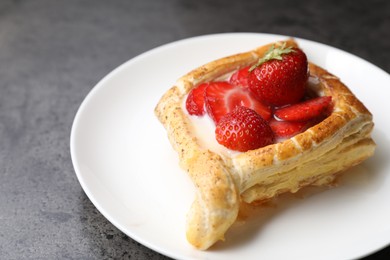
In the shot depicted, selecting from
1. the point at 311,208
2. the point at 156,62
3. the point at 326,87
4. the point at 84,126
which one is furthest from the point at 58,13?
the point at 311,208

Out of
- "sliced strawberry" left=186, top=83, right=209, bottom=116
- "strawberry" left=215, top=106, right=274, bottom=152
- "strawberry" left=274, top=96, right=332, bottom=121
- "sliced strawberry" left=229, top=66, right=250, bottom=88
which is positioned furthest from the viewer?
"sliced strawberry" left=229, top=66, right=250, bottom=88

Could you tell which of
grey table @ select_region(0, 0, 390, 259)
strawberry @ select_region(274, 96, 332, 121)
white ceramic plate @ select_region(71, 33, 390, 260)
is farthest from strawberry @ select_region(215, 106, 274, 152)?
grey table @ select_region(0, 0, 390, 259)

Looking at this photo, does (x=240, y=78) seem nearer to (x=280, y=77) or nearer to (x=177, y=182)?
(x=280, y=77)

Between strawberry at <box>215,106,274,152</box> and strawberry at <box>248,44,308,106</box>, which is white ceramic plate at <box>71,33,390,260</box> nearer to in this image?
strawberry at <box>215,106,274,152</box>

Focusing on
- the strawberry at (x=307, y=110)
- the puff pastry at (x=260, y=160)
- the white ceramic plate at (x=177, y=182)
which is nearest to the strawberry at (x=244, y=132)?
the puff pastry at (x=260, y=160)

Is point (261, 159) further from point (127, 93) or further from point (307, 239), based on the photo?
point (127, 93)

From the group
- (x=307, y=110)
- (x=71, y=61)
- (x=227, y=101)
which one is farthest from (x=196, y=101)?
(x=71, y=61)

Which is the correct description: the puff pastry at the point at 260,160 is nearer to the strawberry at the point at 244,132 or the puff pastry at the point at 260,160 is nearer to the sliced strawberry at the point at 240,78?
the strawberry at the point at 244,132
